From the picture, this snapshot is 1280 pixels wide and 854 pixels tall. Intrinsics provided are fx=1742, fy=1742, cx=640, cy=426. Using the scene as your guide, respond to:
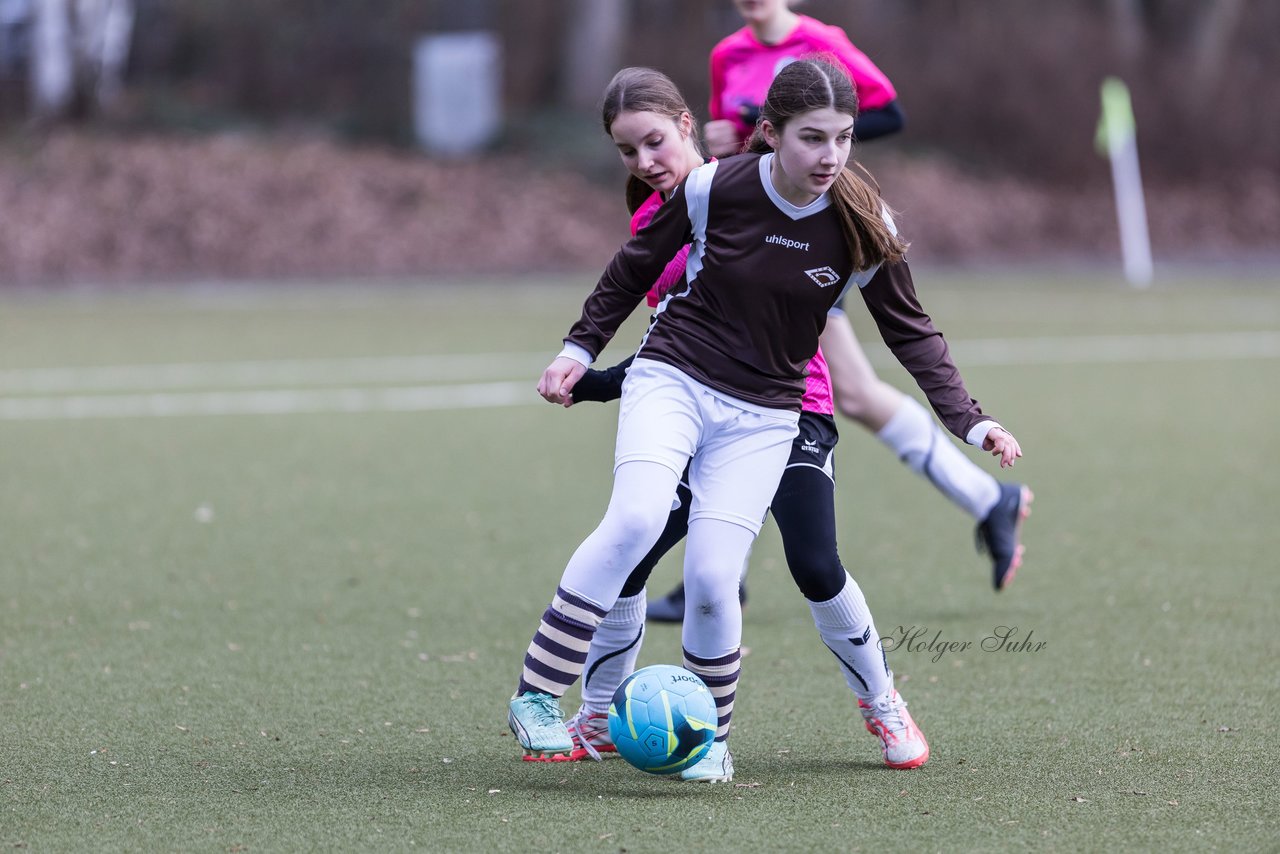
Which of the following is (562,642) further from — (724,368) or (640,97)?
(640,97)

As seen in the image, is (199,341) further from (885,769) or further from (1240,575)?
(885,769)

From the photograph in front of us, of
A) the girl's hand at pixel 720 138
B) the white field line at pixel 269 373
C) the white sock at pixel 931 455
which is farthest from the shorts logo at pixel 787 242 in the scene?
the white field line at pixel 269 373

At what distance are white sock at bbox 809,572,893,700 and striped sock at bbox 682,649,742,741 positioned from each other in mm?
251

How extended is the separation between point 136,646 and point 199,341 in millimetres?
10321

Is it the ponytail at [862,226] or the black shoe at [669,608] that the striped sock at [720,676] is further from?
the black shoe at [669,608]

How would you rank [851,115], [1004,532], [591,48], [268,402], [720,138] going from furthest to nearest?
1. [591,48]
2. [268,402]
3. [1004,532]
4. [720,138]
5. [851,115]

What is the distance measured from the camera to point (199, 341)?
15.6 m

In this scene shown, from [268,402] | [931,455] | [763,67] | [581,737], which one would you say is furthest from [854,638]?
[268,402]

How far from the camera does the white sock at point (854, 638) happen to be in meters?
4.36

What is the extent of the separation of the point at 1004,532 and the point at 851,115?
8.56ft

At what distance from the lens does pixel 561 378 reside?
425 cm

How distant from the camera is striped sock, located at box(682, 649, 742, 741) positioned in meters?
4.30

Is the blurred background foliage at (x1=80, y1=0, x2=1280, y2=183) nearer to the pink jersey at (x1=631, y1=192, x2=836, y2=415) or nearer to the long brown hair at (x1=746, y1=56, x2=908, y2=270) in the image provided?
the pink jersey at (x1=631, y1=192, x2=836, y2=415)

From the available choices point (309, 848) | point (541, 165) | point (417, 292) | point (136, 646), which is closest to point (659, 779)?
point (309, 848)
